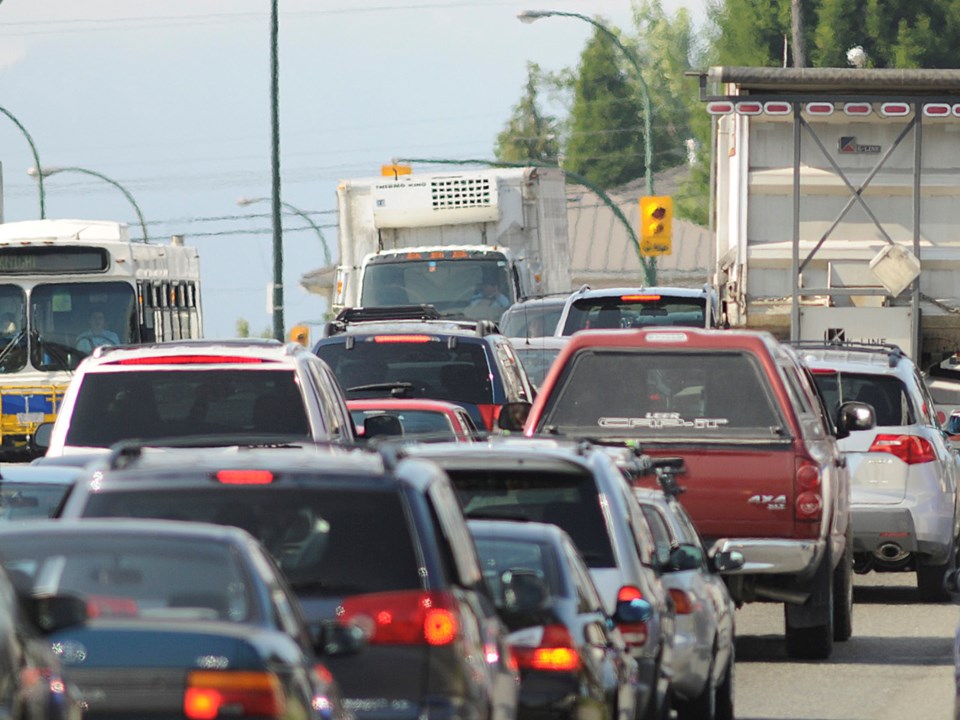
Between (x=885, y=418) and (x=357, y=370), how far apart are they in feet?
17.0

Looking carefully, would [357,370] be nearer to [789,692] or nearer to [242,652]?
[789,692]

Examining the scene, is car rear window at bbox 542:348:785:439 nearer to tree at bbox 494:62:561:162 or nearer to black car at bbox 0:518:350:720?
black car at bbox 0:518:350:720

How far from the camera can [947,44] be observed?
241 ft

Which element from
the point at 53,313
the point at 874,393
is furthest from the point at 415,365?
the point at 53,313

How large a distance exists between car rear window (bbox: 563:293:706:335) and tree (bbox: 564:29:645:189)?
323ft

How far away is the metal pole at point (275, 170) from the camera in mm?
42625

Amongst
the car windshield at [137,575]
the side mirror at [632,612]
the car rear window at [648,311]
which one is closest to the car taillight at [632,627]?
the side mirror at [632,612]

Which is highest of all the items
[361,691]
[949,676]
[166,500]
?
[166,500]

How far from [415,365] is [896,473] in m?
4.93

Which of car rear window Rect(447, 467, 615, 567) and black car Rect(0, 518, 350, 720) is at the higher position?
black car Rect(0, 518, 350, 720)

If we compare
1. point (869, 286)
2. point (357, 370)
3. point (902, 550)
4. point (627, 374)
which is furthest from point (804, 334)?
point (627, 374)

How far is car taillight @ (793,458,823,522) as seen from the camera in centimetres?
1444

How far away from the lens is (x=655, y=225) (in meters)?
43.0

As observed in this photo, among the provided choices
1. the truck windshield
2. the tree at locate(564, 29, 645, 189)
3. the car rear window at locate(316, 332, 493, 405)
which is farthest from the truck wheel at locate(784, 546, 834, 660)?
the tree at locate(564, 29, 645, 189)
